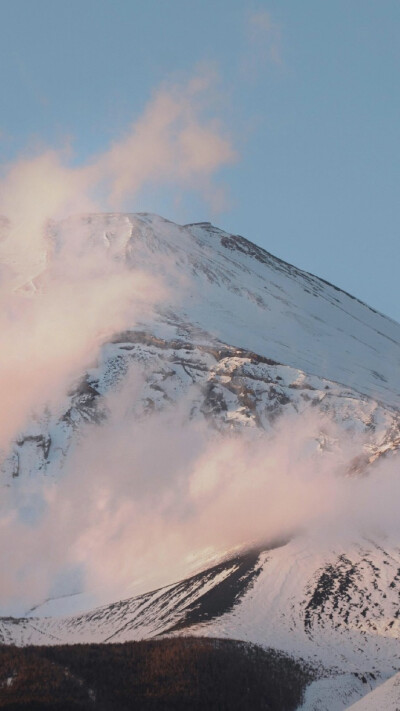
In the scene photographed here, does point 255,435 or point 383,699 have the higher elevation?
point 255,435

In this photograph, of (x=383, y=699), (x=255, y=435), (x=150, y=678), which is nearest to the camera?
(x=150, y=678)

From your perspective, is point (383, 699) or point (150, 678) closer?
point (150, 678)

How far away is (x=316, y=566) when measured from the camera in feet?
325

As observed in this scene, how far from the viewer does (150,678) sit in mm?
64812

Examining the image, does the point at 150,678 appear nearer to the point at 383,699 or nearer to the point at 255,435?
the point at 383,699

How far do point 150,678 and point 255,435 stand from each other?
3700 inches

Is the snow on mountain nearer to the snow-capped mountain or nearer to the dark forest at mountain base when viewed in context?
the snow-capped mountain

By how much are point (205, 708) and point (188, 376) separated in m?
106

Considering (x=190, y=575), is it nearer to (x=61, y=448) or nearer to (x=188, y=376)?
(x=61, y=448)

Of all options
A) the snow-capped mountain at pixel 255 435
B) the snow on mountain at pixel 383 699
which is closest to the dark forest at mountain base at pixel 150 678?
the snow-capped mountain at pixel 255 435

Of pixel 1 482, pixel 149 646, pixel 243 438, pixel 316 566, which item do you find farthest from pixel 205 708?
pixel 243 438

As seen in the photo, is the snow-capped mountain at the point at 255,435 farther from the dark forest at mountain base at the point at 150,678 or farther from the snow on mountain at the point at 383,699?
the dark forest at mountain base at the point at 150,678

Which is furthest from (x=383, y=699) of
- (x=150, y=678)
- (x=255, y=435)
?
(x=255, y=435)

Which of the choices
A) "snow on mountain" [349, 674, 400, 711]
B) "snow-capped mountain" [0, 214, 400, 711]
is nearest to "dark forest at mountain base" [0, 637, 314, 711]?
"snow-capped mountain" [0, 214, 400, 711]
